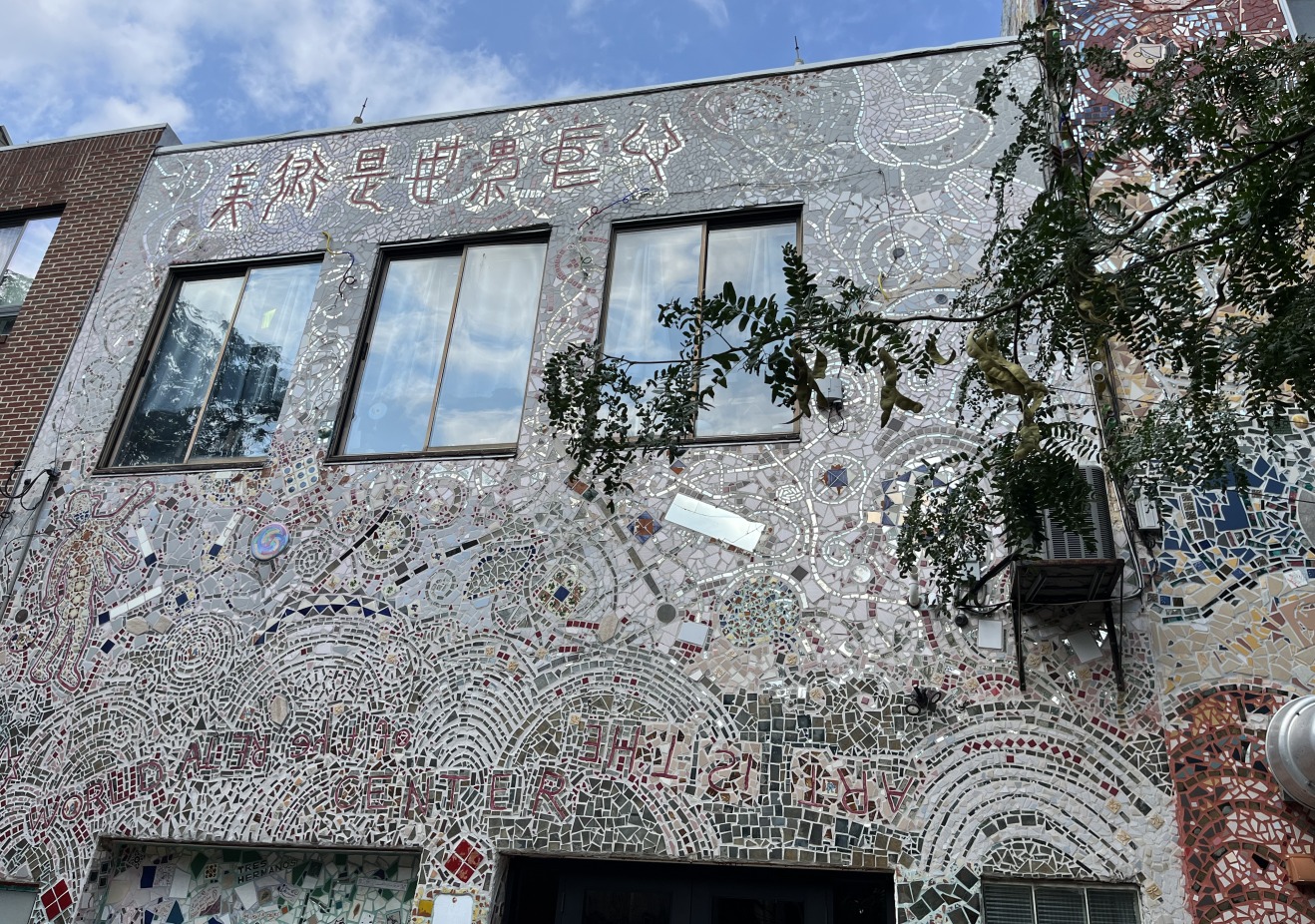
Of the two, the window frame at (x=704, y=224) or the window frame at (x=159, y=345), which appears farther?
the window frame at (x=159, y=345)

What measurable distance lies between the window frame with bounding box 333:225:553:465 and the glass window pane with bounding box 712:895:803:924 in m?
3.07

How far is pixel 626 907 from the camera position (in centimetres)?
573

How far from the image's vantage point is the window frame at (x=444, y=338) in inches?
282

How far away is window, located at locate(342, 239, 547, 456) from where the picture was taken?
7363 mm

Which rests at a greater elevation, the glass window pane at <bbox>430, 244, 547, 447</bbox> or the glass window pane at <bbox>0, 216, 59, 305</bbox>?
the glass window pane at <bbox>0, 216, 59, 305</bbox>

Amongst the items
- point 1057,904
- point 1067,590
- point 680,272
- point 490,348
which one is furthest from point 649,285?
point 1057,904

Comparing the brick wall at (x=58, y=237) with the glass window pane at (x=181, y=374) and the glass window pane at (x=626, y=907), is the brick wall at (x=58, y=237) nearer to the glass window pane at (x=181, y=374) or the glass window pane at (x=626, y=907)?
the glass window pane at (x=181, y=374)

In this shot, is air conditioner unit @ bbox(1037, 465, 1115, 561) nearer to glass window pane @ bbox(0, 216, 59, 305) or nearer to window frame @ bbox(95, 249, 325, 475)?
window frame @ bbox(95, 249, 325, 475)

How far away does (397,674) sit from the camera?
20.9ft

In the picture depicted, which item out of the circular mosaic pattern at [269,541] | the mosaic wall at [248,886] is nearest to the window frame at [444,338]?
the circular mosaic pattern at [269,541]

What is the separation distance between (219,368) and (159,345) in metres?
0.68

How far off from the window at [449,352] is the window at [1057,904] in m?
4.00

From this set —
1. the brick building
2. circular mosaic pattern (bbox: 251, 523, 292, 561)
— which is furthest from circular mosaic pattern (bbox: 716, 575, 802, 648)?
circular mosaic pattern (bbox: 251, 523, 292, 561)

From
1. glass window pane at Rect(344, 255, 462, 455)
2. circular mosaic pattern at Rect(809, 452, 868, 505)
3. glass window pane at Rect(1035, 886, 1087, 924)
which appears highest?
glass window pane at Rect(344, 255, 462, 455)
